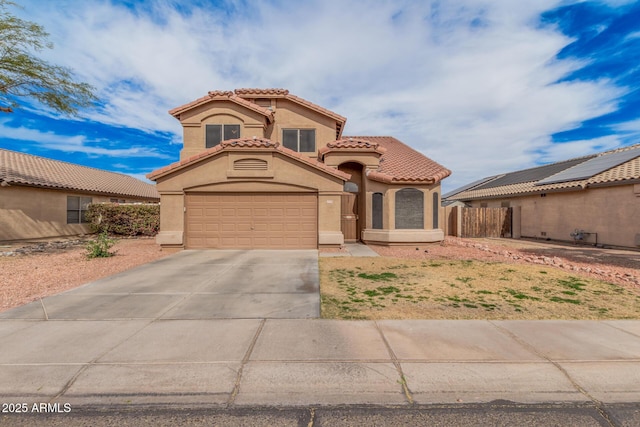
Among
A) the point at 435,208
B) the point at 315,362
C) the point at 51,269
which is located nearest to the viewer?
the point at 315,362

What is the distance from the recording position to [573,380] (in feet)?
11.2

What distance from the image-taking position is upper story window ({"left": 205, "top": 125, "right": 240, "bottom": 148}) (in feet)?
54.5

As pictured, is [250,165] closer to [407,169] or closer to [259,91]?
[259,91]

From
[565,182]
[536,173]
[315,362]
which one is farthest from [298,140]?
[536,173]

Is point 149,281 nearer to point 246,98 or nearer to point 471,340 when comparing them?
point 471,340

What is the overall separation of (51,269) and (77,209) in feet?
44.9

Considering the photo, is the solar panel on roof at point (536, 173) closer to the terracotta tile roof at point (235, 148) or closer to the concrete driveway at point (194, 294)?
the terracotta tile roof at point (235, 148)

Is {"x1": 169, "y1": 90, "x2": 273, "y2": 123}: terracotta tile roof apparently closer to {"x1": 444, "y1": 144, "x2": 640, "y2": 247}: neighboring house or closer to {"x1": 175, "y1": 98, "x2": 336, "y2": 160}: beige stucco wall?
{"x1": 175, "y1": 98, "x2": 336, "y2": 160}: beige stucco wall

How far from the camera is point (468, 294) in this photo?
22.0 feet

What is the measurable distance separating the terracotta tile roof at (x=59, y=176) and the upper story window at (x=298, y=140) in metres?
14.4

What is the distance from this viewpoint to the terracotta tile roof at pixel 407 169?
46.9 ft

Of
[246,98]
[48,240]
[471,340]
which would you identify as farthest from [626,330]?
[48,240]

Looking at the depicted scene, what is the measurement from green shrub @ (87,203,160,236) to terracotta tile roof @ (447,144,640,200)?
79.0 ft

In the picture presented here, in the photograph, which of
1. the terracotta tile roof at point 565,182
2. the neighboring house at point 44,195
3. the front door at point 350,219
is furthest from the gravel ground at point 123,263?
the neighboring house at point 44,195
